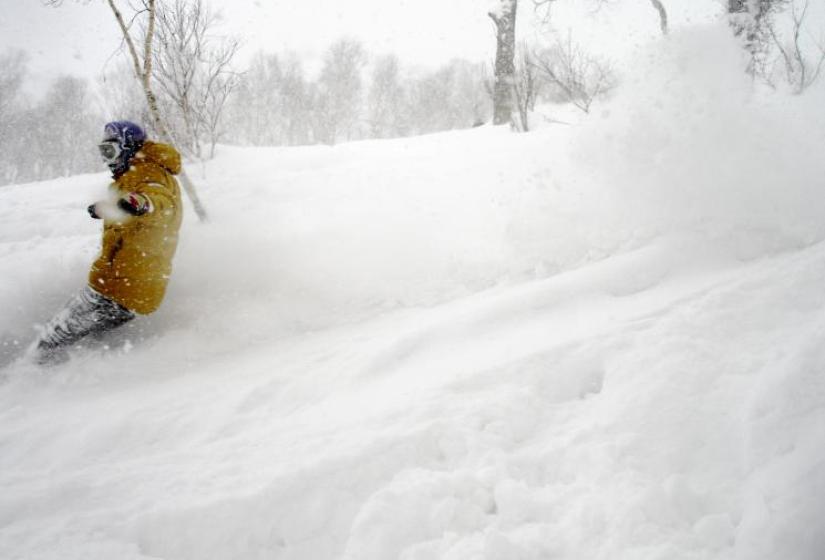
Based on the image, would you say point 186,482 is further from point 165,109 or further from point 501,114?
point 501,114

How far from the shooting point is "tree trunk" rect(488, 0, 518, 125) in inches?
341

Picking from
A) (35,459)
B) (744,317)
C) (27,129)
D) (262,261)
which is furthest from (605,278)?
(27,129)

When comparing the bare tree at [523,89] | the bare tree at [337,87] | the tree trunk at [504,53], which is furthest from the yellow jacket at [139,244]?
the bare tree at [337,87]

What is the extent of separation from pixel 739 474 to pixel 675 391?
1.35ft

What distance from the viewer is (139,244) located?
2832mm

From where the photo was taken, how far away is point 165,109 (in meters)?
7.05

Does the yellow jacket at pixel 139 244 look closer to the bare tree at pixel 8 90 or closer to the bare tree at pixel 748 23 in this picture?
the bare tree at pixel 748 23

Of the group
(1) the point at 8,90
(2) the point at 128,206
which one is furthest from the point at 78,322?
(1) the point at 8,90

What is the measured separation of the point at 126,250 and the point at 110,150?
0.71m

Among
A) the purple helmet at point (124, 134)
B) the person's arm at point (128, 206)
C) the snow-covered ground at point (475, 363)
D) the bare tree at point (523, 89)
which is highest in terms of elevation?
the bare tree at point (523, 89)

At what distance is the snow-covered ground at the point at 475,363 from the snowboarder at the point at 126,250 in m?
0.24

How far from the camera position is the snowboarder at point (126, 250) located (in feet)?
9.22

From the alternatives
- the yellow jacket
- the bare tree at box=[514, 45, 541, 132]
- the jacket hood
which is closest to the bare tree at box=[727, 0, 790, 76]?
the bare tree at box=[514, 45, 541, 132]

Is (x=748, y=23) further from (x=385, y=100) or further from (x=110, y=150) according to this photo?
(x=385, y=100)
